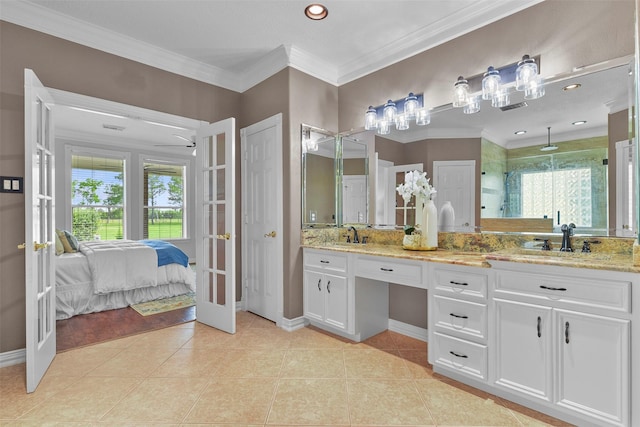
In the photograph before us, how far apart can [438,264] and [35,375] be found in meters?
2.68

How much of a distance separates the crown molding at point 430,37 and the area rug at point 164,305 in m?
3.21

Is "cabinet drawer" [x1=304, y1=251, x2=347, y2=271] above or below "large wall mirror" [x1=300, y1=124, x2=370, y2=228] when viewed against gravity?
below

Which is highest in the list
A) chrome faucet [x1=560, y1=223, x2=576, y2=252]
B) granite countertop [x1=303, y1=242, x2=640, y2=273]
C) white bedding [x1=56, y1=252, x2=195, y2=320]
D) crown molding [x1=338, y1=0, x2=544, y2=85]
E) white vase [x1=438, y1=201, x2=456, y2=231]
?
crown molding [x1=338, y1=0, x2=544, y2=85]

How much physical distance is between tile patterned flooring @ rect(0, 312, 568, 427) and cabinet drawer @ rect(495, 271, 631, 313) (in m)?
0.68

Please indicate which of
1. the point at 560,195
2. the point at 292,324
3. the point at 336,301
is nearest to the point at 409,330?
the point at 336,301

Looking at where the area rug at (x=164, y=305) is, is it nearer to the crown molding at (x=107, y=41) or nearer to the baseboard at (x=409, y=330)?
the baseboard at (x=409, y=330)

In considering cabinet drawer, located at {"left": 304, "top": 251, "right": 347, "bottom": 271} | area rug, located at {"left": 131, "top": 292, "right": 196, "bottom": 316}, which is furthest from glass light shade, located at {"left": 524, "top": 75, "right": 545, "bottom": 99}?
area rug, located at {"left": 131, "top": 292, "right": 196, "bottom": 316}

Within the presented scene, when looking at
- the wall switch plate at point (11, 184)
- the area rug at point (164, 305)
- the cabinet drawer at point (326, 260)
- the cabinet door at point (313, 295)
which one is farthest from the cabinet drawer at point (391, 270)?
the wall switch plate at point (11, 184)

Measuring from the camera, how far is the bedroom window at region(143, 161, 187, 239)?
6887mm

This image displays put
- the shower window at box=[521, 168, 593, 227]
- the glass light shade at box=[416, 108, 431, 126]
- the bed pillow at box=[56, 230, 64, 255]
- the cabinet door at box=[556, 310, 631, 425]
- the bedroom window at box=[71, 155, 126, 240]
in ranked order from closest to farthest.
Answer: the cabinet door at box=[556, 310, 631, 425]
the shower window at box=[521, 168, 593, 227]
the glass light shade at box=[416, 108, 431, 126]
the bed pillow at box=[56, 230, 64, 255]
the bedroom window at box=[71, 155, 126, 240]

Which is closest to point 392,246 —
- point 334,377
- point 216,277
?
point 334,377

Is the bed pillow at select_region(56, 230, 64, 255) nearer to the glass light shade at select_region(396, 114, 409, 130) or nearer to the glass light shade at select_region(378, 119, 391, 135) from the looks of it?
the glass light shade at select_region(378, 119, 391, 135)

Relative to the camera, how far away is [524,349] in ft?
5.90

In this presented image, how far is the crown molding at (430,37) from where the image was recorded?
7.72 feet
